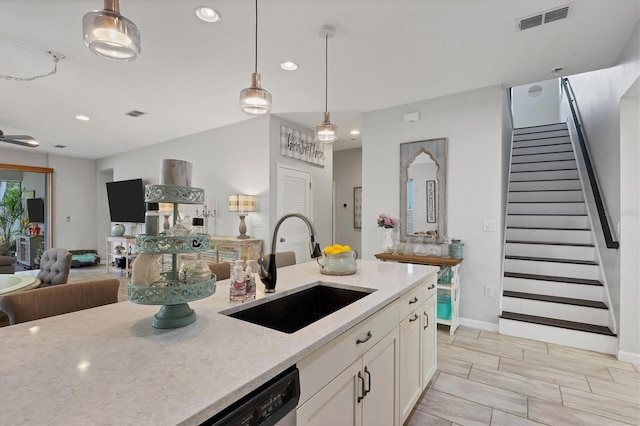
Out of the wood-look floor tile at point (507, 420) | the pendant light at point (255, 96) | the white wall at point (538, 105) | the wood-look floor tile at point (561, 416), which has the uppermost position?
the white wall at point (538, 105)

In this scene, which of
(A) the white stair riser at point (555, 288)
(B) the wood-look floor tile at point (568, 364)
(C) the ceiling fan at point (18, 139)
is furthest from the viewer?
(C) the ceiling fan at point (18, 139)

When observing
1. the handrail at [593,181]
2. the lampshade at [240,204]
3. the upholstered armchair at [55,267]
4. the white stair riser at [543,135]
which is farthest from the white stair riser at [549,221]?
the upholstered armchair at [55,267]

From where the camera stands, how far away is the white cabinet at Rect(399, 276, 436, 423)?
1.73 metres

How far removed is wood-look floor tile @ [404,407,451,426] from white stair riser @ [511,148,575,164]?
505cm

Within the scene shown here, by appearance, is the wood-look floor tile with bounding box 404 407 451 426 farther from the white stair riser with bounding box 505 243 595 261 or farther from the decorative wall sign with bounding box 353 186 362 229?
the decorative wall sign with bounding box 353 186 362 229

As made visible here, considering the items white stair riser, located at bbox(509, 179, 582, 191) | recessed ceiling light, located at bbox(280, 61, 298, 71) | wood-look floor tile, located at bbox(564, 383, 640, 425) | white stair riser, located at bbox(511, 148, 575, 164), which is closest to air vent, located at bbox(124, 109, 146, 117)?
recessed ceiling light, located at bbox(280, 61, 298, 71)

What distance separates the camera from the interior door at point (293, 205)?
4762 millimetres

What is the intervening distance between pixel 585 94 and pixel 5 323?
6.96 metres

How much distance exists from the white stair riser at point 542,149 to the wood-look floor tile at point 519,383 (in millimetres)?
4515

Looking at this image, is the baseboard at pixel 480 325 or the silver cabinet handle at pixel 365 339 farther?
the baseboard at pixel 480 325

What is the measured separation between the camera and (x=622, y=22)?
231 centimetres

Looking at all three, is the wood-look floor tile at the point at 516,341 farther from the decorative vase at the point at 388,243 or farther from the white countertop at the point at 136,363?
the white countertop at the point at 136,363

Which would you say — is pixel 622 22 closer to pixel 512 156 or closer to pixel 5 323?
pixel 512 156

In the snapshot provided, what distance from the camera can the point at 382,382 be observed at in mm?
1480
